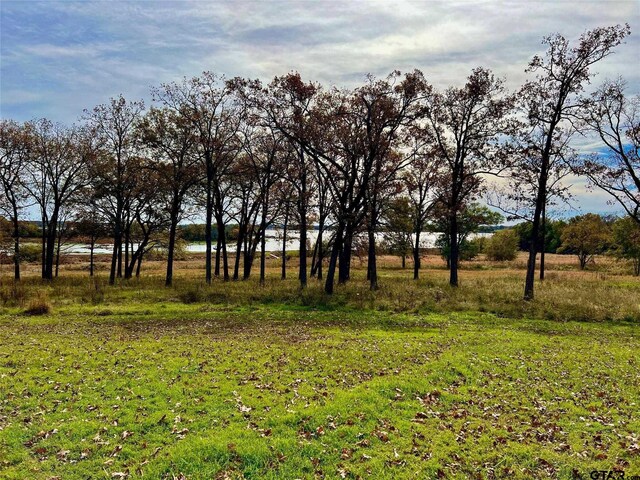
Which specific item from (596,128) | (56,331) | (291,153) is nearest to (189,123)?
(291,153)

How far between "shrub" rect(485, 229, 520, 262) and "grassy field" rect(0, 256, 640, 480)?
6004 centimetres

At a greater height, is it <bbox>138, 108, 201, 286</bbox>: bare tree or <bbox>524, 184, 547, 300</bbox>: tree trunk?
<bbox>138, 108, 201, 286</bbox>: bare tree

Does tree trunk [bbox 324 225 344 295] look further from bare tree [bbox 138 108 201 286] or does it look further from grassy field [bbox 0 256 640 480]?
bare tree [bbox 138 108 201 286]

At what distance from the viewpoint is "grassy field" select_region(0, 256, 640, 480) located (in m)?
5.83

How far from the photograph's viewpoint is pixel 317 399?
7996mm

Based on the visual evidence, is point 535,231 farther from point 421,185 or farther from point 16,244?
point 16,244

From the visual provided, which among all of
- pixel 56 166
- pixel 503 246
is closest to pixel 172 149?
pixel 56 166

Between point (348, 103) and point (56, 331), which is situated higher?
point (348, 103)

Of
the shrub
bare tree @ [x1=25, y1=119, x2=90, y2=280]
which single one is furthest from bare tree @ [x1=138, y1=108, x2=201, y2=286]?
the shrub

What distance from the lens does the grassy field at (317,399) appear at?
5832 millimetres

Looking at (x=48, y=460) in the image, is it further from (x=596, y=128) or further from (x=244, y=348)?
(x=596, y=128)

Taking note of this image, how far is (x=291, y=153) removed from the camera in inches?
1195

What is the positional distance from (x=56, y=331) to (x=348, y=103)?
18.8m

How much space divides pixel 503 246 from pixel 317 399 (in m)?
73.2
